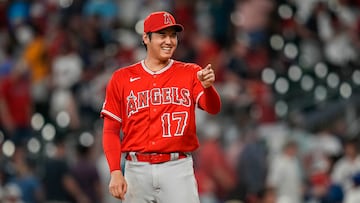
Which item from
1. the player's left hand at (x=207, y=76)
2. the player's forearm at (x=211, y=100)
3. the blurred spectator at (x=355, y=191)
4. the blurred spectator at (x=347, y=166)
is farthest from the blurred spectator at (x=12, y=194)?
the player's left hand at (x=207, y=76)

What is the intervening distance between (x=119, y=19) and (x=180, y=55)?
2.44 metres

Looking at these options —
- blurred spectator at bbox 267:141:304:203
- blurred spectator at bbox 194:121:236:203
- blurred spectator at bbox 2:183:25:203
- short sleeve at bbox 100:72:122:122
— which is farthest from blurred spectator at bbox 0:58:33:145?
short sleeve at bbox 100:72:122:122

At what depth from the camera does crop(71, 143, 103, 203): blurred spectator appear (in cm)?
1584

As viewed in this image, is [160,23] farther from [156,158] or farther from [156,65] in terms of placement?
[156,158]

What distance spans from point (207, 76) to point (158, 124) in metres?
0.64

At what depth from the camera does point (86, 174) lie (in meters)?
15.9

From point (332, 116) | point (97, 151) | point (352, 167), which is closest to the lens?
point (352, 167)

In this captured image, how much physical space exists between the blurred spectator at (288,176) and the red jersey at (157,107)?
24.1 ft

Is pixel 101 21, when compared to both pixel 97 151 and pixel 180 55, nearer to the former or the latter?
pixel 180 55

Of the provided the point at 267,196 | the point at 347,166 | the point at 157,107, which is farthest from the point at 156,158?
the point at 347,166

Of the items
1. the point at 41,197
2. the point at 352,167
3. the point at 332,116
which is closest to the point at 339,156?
the point at 352,167

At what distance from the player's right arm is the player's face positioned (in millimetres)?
583

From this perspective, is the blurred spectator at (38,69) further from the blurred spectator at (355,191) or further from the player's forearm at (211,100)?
the player's forearm at (211,100)

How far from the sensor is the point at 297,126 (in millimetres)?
17656
